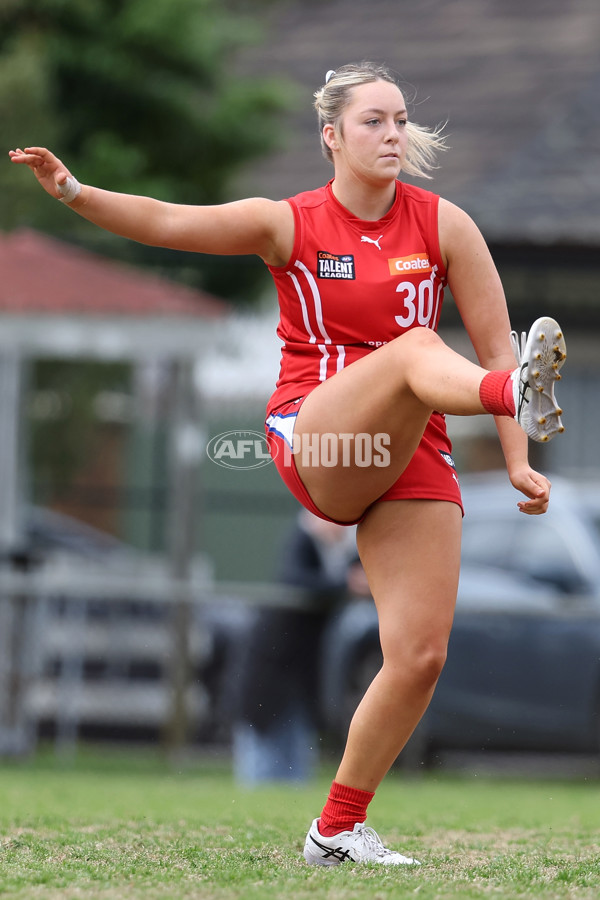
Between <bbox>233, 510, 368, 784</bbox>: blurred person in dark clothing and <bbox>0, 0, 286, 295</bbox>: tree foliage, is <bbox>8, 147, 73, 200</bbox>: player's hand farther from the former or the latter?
<bbox>0, 0, 286, 295</bbox>: tree foliage

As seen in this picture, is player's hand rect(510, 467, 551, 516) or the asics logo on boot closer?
player's hand rect(510, 467, 551, 516)

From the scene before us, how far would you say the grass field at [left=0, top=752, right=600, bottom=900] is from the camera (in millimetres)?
3604

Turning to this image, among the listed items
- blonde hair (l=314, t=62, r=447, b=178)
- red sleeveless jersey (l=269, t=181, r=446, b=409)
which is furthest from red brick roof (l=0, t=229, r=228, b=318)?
red sleeveless jersey (l=269, t=181, r=446, b=409)

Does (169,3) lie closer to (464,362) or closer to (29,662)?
(29,662)

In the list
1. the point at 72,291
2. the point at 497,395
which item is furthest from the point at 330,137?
the point at 72,291

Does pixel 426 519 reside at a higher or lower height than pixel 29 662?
higher

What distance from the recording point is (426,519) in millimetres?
4141

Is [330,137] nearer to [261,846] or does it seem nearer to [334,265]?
[334,265]

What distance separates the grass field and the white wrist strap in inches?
68.6

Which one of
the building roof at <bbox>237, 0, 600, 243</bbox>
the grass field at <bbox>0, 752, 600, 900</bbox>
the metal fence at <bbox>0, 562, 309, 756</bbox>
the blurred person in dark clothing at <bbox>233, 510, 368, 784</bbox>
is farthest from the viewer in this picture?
the building roof at <bbox>237, 0, 600, 243</bbox>

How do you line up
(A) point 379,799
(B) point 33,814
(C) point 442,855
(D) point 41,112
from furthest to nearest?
(D) point 41,112
(A) point 379,799
(B) point 33,814
(C) point 442,855

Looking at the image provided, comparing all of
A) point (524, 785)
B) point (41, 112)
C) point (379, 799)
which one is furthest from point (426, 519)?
point (41, 112)

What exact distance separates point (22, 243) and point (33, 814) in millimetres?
6105

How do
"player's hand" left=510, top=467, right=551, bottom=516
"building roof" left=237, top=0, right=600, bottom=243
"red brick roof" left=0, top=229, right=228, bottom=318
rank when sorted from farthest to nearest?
"building roof" left=237, top=0, right=600, bottom=243 → "red brick roof" left=0, top=229, right=228, bottom=318 → "player's hand" left=510, top=467, right=551, bottom=516
